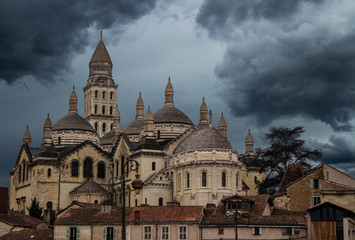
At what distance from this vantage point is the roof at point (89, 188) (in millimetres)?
94500

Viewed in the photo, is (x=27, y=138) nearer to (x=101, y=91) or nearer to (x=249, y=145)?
(x=101, y=91)

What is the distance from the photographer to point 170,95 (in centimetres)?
11012

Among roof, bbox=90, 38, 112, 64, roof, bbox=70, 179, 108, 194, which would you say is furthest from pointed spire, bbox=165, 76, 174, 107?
roof, bbox=90, 38, 112, 64

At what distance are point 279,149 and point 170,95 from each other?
31.8m

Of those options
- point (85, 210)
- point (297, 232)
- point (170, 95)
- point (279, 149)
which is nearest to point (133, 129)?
point (170, 95)

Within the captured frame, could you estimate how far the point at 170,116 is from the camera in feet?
346

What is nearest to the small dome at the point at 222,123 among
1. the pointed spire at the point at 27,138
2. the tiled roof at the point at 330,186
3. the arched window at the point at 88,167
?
the arched window at the point at 88,167

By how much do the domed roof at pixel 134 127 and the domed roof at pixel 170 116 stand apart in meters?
5.51

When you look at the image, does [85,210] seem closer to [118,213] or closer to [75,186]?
[118,213]

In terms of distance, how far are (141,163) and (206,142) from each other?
A: 409 inches

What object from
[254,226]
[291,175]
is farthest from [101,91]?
[254,226]

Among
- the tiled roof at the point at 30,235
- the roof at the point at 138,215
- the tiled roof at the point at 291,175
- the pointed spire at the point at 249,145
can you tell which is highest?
the pointed spire at the point at 249,145

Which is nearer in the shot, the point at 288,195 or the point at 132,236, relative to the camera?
the point at 132,236

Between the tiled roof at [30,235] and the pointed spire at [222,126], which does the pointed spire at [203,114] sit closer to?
the pointed spire at [222,126]
